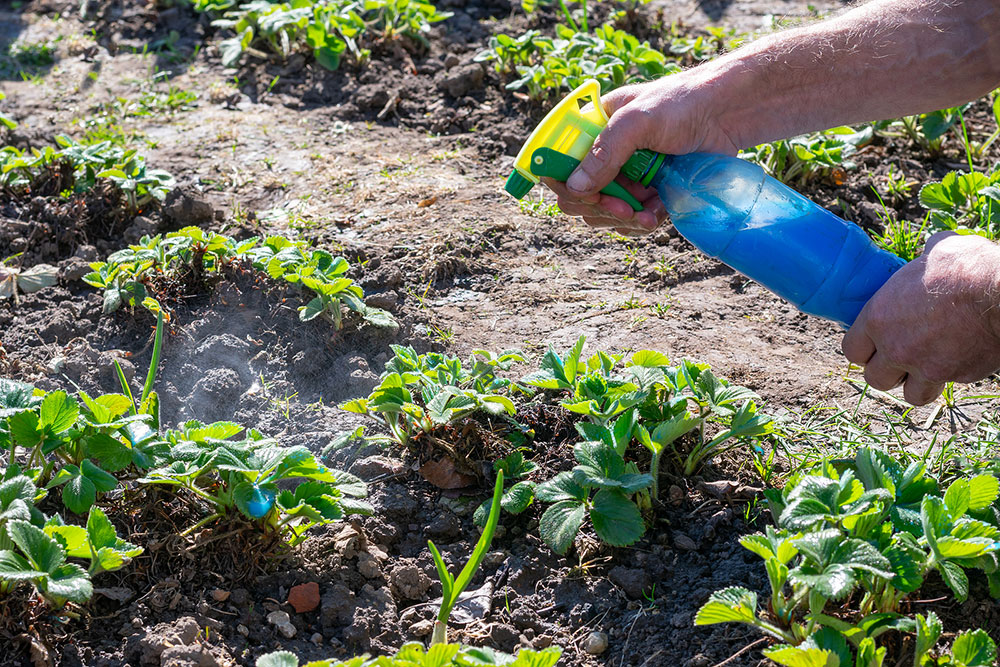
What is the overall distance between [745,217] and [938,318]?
0.48 m

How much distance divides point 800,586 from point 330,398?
1373 mm

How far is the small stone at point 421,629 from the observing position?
6.59 feet

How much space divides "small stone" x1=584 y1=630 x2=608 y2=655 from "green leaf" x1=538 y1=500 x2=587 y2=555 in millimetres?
180

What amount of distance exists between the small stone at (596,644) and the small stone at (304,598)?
22.9 inches

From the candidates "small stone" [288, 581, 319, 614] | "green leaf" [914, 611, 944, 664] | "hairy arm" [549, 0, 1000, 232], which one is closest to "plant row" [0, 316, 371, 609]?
"small stone" [288, 581, 319, 614]

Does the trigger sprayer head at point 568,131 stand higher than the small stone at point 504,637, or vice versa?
the trigger sprayer head at point 568,131

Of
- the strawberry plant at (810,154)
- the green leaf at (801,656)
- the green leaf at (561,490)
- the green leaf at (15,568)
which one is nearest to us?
the green leaf at (801,656)

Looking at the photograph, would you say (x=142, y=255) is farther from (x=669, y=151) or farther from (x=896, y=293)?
(x=896, y=293)

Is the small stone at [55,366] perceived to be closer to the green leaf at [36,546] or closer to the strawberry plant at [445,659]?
the green leaf at [36,546]

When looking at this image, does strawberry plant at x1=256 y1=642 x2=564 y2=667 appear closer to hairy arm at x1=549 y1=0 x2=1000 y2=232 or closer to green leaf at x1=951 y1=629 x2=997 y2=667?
green leaf at x1=951 y1=629 x2=997 y2=667

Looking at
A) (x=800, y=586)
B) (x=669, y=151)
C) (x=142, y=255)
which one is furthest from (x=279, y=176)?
(x=800, y=586)

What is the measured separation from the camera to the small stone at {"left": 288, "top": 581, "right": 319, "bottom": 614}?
204cm

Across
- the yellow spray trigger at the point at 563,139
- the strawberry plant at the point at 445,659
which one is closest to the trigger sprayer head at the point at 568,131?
the yellow spray trigger at the point at 563,139

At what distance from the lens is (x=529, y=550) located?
2184 millimetres
